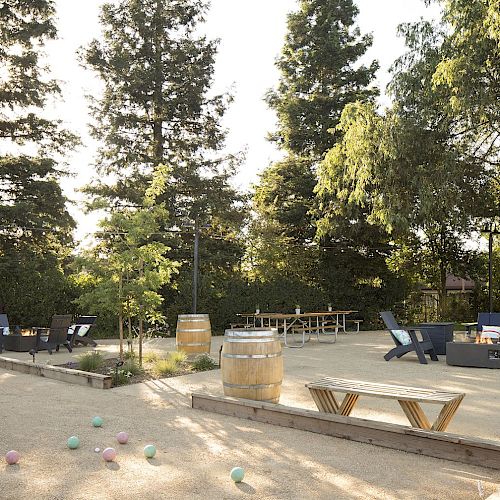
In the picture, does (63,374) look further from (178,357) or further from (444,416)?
(444,416)

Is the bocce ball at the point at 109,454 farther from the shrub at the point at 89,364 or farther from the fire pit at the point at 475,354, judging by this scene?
the fire pit at the point at 475,354

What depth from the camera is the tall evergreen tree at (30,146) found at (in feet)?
57.2

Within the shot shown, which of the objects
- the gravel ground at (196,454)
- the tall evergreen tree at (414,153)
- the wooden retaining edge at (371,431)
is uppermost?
the tall evergreen tree at (414,153)

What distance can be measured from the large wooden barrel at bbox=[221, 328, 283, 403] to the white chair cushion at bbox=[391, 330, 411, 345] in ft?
16.7

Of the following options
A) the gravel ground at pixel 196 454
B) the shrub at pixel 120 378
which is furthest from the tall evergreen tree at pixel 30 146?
the gravel ground at pixel 196 454

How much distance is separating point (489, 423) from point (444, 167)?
879cm

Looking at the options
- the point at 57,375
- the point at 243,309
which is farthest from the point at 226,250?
the point at 57,375

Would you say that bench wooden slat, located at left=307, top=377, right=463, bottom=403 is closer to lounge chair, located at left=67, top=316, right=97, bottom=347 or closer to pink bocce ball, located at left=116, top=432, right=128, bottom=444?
pink bocce ball, located at left=116, top=432, right=128, bottom=444

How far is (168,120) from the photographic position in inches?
859

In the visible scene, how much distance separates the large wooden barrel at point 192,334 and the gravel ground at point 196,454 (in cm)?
270

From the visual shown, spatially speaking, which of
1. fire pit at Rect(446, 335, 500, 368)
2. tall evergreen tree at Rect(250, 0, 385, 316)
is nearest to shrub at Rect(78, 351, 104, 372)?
fire pit at Rect(446, 335, 500, 368)

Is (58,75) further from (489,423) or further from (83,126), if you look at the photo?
(489,423)

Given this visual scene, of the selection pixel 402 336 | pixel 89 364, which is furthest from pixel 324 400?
pixel 402 336

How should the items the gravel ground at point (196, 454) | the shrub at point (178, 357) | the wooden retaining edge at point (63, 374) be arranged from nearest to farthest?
1. the gravel ground at point (196, 454)
2. the wooden retaining edge at point (63, 374)
3. the shrub at point (178, 357)
